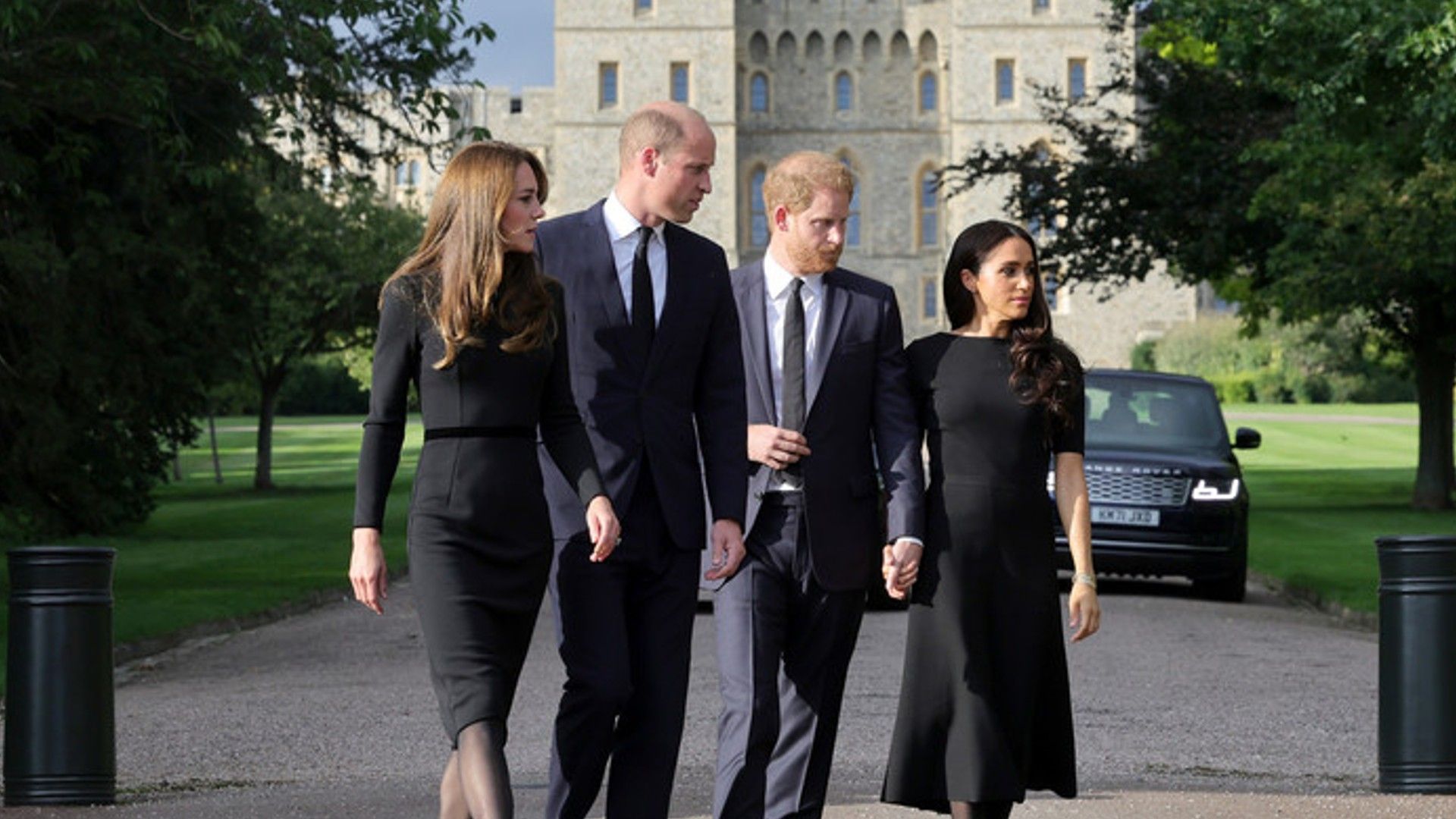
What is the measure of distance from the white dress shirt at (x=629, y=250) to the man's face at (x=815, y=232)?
0.44m

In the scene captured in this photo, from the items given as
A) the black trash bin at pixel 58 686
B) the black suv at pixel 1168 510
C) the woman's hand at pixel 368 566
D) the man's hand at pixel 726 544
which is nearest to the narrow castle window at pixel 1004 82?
the black suv at pixel 1168 510

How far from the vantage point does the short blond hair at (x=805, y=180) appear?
7074mm

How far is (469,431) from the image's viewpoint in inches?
241

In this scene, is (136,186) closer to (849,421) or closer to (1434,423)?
(1434,423)

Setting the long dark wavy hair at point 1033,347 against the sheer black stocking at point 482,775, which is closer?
the sheer black stocking at point 482,775

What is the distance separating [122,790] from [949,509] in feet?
13.1

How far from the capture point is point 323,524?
115 feet

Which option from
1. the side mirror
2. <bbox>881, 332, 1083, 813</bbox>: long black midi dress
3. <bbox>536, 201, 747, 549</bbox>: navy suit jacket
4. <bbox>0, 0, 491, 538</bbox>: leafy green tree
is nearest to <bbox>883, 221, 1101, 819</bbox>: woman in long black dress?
<bbox>881, 332, 1083, 813</bbox>: long black midi dress

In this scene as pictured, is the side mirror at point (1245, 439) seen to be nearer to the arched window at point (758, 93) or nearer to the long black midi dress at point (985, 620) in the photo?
the long black midi dress at point (985, 620)

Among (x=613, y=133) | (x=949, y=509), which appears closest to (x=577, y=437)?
(x=949, y=509)

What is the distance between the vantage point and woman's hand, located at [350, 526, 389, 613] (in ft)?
19.9

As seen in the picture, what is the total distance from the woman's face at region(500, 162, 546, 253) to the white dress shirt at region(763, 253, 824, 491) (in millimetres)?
1250

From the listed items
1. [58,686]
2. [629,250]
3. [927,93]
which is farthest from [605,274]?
[927,93]

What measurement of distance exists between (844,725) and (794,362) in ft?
16.3
